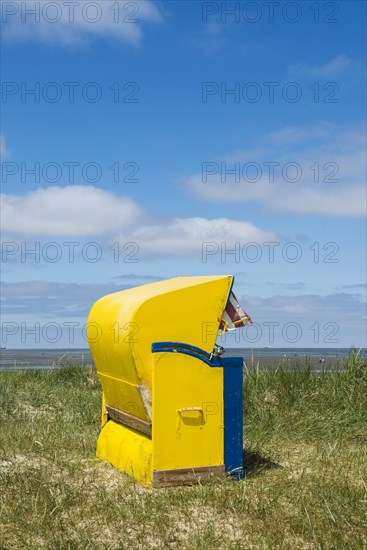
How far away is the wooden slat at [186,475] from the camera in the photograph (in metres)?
5.62

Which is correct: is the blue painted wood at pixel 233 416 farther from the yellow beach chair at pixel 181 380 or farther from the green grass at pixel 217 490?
the green grass at pixel 217 490

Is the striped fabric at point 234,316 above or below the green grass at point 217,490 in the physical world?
A: above

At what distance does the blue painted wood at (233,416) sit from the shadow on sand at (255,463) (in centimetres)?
30

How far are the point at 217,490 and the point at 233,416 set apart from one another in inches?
28.0

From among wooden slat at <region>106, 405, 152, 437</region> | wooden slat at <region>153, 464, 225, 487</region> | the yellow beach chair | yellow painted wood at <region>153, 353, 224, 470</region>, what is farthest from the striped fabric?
wooden slat at <region>153, 464, 225, 487</region>

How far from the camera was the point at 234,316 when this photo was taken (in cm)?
592

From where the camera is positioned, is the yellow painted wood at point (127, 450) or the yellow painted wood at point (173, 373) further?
the yellow painted wood at point (127, 450)

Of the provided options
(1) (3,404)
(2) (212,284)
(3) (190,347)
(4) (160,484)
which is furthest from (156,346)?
(1) (3,404)

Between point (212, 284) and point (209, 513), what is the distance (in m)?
1.76

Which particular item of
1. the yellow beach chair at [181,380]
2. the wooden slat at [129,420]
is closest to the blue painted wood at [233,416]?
the yellow beach chair at [181,380]

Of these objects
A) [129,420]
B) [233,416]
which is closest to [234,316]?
[233,416]

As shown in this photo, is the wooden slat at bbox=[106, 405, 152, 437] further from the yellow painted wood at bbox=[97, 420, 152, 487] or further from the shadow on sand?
the shadow on sand

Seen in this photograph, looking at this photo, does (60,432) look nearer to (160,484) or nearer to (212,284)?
(160,484)

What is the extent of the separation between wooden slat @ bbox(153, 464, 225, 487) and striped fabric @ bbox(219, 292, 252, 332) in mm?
1139
